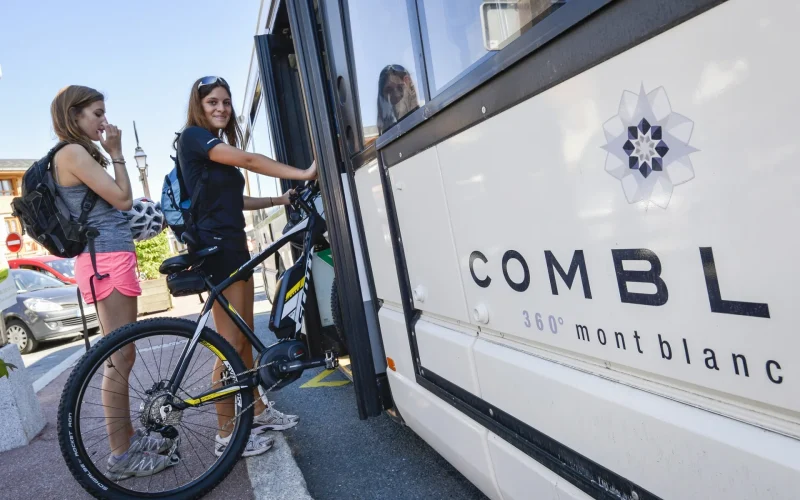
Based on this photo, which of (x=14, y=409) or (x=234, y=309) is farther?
(x=14, y=409)

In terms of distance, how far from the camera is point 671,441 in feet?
3.60

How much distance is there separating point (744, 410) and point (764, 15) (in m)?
0.64

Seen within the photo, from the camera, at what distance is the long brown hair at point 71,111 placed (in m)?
2.58

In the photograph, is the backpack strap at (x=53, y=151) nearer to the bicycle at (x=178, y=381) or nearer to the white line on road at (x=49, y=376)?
the bicycle at (x=178, y=381)

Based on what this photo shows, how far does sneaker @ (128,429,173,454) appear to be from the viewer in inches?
106

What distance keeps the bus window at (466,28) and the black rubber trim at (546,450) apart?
38.7 inches

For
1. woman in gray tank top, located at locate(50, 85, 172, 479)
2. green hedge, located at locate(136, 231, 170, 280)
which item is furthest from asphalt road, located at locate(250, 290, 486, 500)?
green hedge, located at locate(136, 231, 170, 280)

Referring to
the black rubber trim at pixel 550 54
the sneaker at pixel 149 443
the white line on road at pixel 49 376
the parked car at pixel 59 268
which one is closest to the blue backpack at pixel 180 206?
the sneaker at pixel 149 443

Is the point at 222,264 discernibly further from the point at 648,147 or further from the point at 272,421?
Answer: the point at 648,147

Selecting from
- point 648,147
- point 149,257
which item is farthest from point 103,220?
point 149,257

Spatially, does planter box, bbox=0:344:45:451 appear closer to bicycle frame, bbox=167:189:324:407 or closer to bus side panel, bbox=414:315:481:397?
bicycle frame, bbox=167:189:324:407

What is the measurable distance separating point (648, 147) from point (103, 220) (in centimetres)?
249

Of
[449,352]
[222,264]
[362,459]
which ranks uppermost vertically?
[222,264]

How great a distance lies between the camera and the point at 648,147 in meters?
1.01
